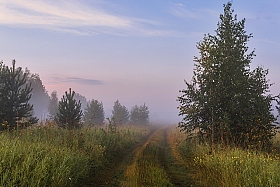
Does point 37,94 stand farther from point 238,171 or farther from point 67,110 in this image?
point 238,171

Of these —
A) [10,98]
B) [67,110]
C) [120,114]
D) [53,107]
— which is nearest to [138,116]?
[120,114]

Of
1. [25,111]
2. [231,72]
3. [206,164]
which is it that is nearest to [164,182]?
[206,164]

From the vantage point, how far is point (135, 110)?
65312 millimetres

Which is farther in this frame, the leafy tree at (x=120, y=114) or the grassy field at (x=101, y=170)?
the leafy tree at (x=120, y=114)

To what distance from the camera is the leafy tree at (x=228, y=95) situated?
45.6 feet

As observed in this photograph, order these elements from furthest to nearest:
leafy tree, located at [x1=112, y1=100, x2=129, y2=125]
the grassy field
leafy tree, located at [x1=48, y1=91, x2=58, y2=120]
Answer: leafy tree, located at [x1=48, y1=91, x2=58, y2=120] → leafy tree, located at [x1=112, y1=100, x2=129, y2=125] → the grassy field

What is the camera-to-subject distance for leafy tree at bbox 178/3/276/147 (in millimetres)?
13906

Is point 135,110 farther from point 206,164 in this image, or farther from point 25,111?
point 206,164

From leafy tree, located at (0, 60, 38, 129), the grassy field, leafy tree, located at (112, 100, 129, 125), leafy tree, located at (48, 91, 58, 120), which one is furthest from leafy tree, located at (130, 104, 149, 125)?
the grassy field

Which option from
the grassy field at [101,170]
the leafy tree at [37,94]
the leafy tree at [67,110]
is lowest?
the grassy field at [101,170]

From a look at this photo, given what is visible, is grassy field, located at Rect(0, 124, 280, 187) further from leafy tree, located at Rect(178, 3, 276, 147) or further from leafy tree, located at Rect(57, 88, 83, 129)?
leafy tree, located at Rect(57, 88, 83, 129)

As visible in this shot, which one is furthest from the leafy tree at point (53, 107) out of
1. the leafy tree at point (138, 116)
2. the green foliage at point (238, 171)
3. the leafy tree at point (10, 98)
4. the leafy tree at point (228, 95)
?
the green foliage at point (238, 171)

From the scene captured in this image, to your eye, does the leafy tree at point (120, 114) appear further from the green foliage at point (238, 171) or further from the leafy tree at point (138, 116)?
the green foliage at point (238, 171)

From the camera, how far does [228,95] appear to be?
1408 centimetres
